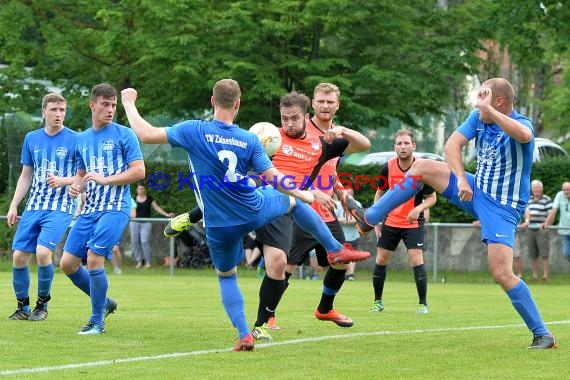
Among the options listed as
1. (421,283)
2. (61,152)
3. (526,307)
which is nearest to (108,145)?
(61,152)

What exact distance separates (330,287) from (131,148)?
2524 mm

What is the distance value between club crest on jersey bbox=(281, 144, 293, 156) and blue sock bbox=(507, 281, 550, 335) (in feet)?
8.45

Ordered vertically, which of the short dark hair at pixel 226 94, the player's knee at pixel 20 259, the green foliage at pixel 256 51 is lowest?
the player's knee at pixel 20 259

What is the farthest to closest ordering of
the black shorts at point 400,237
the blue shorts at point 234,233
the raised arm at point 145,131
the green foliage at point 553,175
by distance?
the green foliage at point 553,175
the black shorts at point 400,237
the blue shorts at point 234,233
the raised arm at point 145,131

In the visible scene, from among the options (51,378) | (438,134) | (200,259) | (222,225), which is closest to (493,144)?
(222,225)

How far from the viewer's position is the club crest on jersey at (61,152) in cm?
1121

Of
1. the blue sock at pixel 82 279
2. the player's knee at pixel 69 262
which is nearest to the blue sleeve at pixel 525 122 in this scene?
the player's knee at pixel 69 262

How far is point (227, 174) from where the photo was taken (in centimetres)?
843

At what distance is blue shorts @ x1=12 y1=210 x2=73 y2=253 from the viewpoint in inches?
439

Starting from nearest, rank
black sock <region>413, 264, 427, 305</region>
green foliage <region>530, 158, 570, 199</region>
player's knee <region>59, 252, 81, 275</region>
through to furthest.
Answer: player's knee <region>59, 252, 81, 275</region>, black sock <region>413, 264, 427, 305</region>, green foliage <region>530, 158, 570, 199</region>

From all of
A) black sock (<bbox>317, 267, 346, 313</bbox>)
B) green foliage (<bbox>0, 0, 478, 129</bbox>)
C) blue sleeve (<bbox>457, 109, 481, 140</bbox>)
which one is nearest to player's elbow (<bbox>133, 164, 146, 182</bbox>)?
black sock (<bbox>317, 267, 346, 313</bbox>)

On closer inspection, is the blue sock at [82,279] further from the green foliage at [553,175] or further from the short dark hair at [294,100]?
the green foliage at [553,175]

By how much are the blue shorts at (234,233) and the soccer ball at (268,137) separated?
0.77 meters

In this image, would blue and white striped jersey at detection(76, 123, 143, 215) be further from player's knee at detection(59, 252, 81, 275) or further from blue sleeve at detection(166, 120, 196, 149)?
blue sleeve at detection(166, 120, 196, 149)
